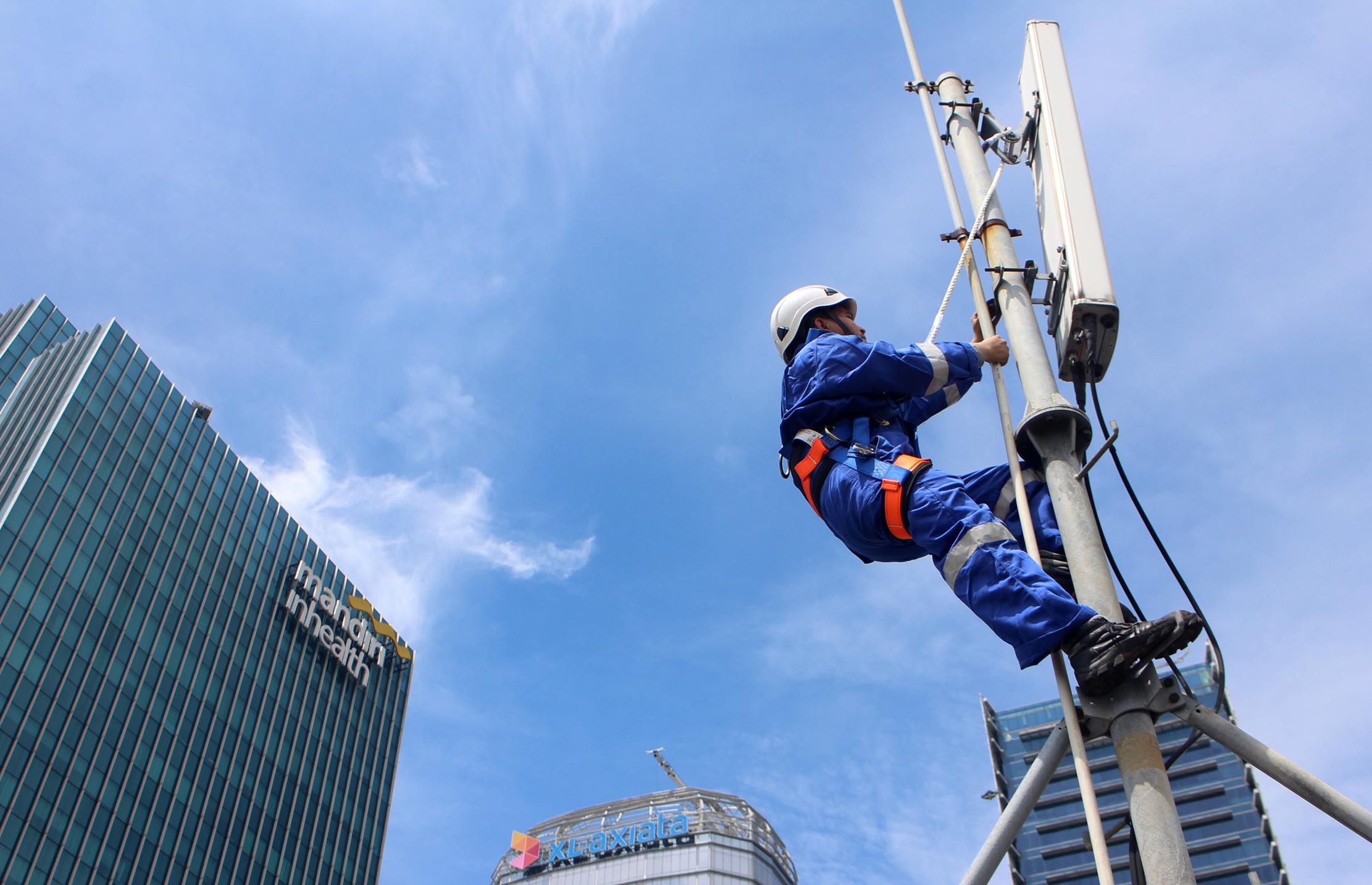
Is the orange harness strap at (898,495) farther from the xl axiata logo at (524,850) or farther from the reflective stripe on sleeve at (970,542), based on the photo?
the xl axiata logo at (524,850)

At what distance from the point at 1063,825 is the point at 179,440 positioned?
10487 centimetres

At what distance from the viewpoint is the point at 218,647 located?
222 ft

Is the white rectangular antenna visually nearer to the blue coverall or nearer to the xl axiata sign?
the blue coverall

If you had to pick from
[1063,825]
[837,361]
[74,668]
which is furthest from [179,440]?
[1063,825]

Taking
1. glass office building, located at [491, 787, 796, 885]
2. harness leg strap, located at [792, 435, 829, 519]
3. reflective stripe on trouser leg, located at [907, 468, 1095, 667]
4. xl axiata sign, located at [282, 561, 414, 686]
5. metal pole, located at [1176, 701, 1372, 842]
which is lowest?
metal pole, located at [1176, 701, 1372, 842]

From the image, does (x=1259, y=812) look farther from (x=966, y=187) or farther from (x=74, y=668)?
(x=966, y=187)

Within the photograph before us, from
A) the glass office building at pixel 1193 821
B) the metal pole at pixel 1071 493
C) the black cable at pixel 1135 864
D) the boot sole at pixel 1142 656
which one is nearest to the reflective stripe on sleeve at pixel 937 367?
the metal pole at pixel 1071 493

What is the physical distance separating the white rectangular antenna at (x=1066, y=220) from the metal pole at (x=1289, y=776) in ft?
6.08

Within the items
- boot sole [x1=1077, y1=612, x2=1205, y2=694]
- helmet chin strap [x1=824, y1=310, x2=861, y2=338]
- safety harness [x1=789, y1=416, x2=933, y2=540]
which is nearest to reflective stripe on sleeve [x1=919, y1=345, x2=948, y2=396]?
safety harness [x1=789, y1=416, x2=933, y2=540]

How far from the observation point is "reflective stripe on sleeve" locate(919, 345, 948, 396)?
20.8ft

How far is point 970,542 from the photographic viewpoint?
527cm

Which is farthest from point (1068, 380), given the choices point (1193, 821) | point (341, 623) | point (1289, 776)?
point (1193, 821)

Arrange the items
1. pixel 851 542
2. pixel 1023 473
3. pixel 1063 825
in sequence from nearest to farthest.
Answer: pixel 1023 473 < pixel 851 542 < pixel 1063 825

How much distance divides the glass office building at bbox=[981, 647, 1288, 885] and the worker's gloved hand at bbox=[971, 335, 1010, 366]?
360ft
